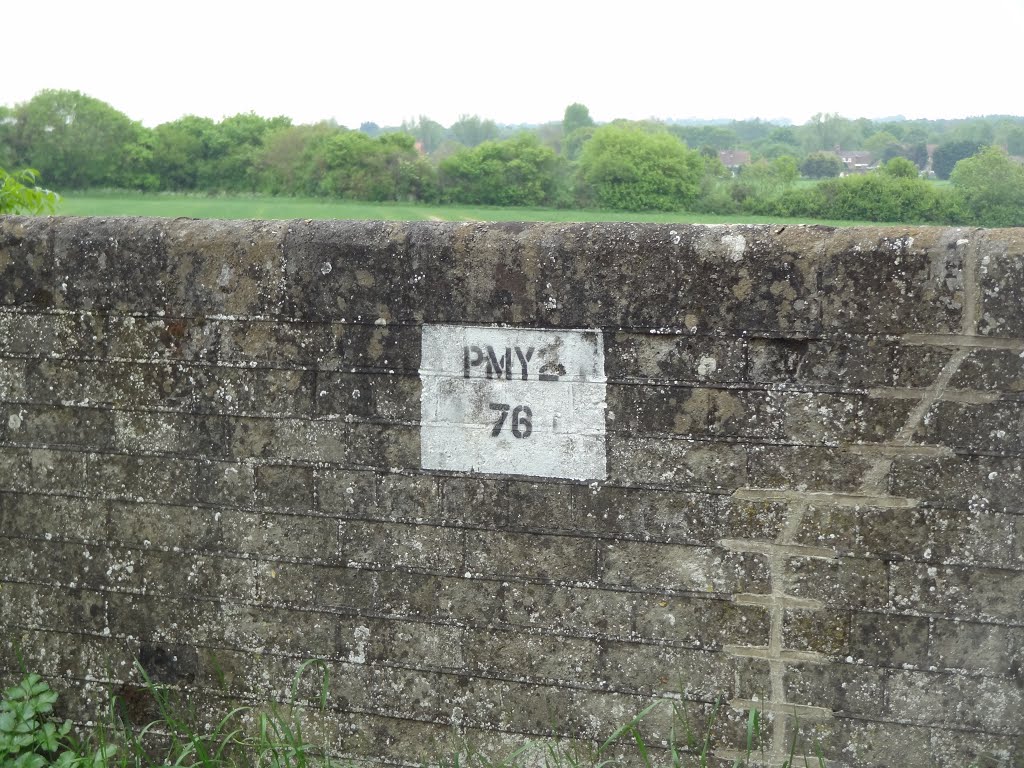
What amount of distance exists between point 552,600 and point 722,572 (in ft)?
1.87

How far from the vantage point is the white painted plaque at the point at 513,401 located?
2.89 meters

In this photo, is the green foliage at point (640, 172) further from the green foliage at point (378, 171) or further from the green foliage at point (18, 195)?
the green foliage at point (18, 195)

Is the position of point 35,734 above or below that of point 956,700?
below

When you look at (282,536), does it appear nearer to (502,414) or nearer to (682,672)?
(502,414)

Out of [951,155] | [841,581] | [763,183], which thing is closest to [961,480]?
[841,581]

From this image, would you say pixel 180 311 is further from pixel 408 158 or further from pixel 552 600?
pixel 408 158

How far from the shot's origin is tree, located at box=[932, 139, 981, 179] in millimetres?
5816

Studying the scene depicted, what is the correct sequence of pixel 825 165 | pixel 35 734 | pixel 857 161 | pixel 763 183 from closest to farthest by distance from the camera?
1. pixel 35 734
2. pixel 857 161
3. pixel 825 165
4. pixel 763 183

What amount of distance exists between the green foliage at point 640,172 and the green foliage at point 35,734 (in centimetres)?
926

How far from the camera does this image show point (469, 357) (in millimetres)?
2949

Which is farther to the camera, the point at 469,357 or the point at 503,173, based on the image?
the point at 503,173

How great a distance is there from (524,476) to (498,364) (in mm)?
385

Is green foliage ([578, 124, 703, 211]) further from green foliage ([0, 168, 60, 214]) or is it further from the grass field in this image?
Answer: green foliage ([0, 168, 60, 214])

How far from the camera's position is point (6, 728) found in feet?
10.6
